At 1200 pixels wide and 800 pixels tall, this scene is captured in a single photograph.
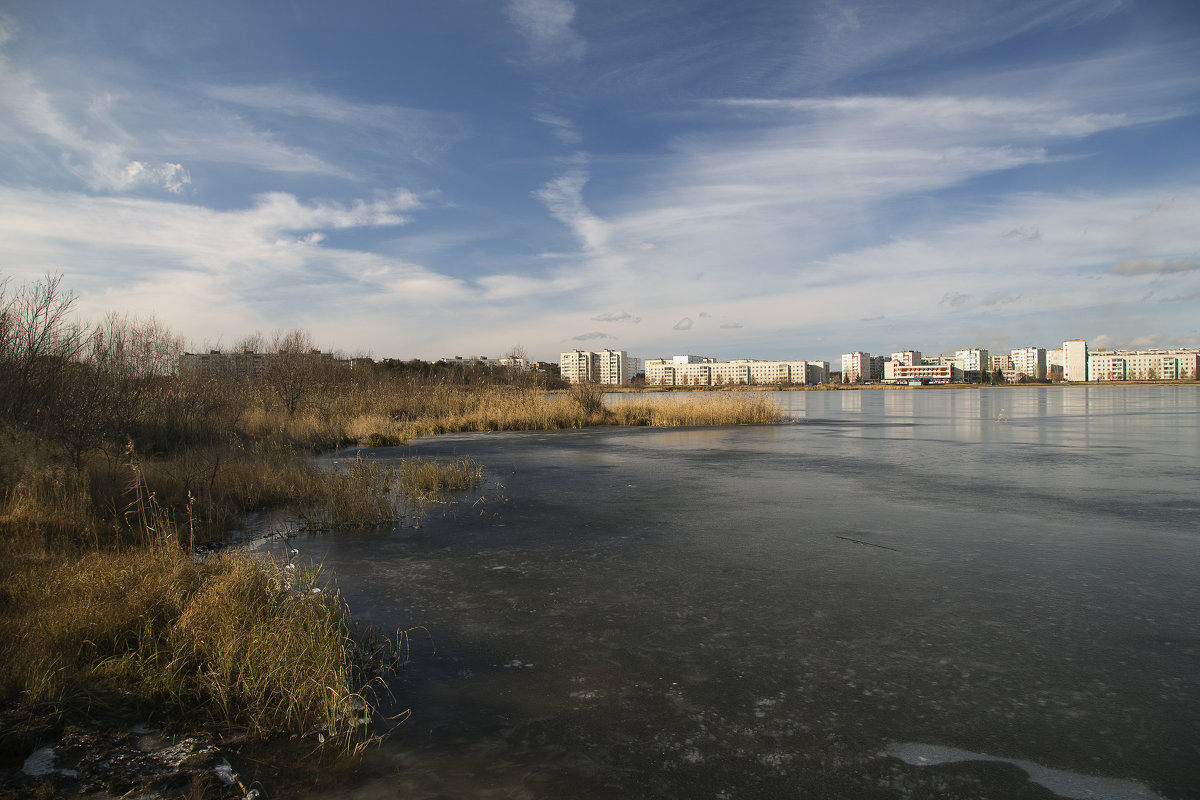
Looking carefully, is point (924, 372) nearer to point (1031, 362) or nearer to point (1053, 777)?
point (1031, 362)

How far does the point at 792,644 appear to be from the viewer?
388cm

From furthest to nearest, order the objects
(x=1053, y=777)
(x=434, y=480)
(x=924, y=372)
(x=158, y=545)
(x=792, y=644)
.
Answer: (x=924, y=372) → (x=434, y=480) → (x=158, y=545) → (x=792, y=644) → (x=1053, y=777)

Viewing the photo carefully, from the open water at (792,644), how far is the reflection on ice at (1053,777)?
0.03 ft

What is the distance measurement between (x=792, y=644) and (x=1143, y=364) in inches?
7904

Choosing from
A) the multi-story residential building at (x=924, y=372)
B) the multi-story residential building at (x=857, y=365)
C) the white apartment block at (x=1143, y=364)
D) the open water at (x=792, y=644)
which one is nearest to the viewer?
the open water at (x=792, y=644)

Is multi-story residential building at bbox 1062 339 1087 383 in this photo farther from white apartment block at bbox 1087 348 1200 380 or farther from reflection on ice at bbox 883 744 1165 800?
reflection on ice at bbox 883 744 1165 800

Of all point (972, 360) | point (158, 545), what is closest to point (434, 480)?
point (158, 545)

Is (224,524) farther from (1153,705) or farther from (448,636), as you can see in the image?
(1153,705)

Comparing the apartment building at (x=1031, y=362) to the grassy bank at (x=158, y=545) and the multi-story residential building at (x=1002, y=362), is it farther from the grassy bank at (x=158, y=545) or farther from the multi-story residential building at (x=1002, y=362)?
the grassy bank at (x=158, y=545)

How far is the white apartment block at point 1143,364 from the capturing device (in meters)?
149

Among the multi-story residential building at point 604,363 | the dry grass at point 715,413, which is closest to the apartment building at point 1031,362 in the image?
the multi-story residential building at point 604,363

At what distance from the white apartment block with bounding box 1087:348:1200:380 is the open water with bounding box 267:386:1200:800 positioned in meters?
183

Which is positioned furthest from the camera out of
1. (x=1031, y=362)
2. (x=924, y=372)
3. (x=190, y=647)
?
(x=1031, y=362)

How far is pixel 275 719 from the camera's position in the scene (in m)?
3.09
